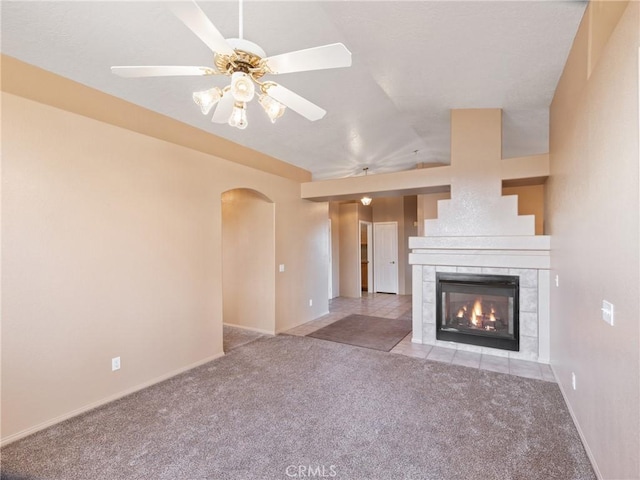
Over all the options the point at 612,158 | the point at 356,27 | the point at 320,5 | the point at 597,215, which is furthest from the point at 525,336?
the point at 320,5

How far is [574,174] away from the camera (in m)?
2.44

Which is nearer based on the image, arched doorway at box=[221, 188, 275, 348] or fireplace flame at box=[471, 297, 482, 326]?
fireplace flame at box=[471, 297, 482, 326]

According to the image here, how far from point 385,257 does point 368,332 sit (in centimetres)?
410

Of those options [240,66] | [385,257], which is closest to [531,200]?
[385,257]

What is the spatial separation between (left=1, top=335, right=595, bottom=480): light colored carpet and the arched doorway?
1636 millimetres

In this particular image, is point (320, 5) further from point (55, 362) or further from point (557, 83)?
point (55, 362)

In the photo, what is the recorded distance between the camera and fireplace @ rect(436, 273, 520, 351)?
3811 millimetres

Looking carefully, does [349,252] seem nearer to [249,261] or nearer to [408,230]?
[408,230]

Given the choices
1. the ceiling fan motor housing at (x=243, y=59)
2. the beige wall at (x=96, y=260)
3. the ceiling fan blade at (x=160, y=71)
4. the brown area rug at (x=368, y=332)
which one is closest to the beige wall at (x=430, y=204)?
the brown area rug at (x=368, y=332)

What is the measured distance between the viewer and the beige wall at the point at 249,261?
4875 millimetres

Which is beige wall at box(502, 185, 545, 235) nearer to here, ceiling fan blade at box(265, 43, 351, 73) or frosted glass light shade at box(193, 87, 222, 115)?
ceiling fan blade at box(265, 43, 351, 73)

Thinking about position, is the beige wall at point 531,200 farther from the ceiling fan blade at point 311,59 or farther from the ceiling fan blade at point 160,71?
the ceiling fan blade at point 160,71

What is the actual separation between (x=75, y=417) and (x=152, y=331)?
34.3 inches

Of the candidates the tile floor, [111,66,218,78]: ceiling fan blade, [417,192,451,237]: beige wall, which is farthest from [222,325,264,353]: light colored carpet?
[417,192,451,237]: beige wall
